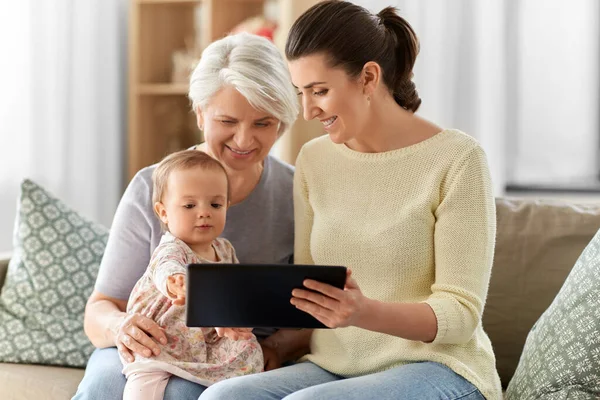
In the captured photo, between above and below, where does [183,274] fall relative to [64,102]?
below

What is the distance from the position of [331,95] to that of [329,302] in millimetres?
463

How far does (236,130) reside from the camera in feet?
6.74

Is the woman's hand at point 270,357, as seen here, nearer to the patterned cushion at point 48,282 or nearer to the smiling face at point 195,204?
the smiling face at point 195,204

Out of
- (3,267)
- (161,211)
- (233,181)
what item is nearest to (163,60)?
(3,267)

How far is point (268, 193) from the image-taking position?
7.22ft

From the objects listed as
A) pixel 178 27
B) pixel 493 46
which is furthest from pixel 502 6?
pixel 178 27

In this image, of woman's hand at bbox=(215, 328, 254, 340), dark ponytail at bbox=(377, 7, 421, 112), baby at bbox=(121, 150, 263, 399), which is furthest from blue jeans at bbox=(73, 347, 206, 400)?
dark ponytail at bbox=(377, 7, 421, 112)

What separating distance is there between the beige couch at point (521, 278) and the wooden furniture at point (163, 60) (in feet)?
6.05

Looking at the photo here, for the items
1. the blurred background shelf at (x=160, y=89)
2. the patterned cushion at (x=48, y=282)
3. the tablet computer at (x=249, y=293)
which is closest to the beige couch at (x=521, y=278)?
the patterned cushion at (x=48, y=282)

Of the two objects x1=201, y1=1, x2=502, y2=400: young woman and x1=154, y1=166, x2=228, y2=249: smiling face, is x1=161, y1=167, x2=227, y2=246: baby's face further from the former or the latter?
x1=201, y1=1, x2=502, y2=400: young woman

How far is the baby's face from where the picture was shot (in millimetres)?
1904

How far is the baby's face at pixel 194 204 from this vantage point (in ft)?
6.25

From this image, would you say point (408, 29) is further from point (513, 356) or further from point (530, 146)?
point (530, 146)

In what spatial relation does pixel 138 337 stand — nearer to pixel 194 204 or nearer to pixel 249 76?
pixel 194 204
